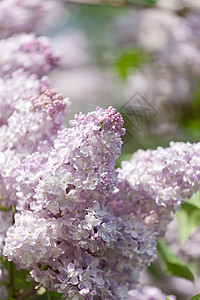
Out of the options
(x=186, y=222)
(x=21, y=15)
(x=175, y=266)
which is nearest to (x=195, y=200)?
(x=175, y=266)

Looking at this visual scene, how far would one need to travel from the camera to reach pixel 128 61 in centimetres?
216

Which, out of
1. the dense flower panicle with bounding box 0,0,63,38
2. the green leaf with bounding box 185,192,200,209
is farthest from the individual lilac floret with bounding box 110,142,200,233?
the dense flower panicle with bounding box 0,0,63,38

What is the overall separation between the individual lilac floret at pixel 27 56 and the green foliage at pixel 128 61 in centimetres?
96

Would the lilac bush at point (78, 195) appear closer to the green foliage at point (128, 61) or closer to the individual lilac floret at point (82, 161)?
the individual lilac floret at point (82, 161)

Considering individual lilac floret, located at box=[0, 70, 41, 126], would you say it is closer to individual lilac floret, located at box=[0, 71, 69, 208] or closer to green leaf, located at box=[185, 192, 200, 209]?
individual lilac floret, located at box=[0, 71, 69, 208]

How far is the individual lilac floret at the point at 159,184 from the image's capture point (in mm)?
899

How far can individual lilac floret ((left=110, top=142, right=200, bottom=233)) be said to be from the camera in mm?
899

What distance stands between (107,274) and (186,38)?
59.6 inches

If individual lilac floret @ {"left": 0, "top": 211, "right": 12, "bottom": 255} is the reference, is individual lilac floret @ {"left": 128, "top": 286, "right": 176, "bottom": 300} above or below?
below

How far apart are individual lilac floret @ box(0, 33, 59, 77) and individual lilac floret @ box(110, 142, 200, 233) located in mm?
342

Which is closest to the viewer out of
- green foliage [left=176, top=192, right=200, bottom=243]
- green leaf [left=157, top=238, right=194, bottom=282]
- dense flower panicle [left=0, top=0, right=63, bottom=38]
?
green leaf [left=157, top=238, right=194, bottom=282]

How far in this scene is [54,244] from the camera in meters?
0.82

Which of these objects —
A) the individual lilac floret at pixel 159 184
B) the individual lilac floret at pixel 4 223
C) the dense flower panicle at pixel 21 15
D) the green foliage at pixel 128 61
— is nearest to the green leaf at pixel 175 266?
the individual lilac floret at pixel 159 184

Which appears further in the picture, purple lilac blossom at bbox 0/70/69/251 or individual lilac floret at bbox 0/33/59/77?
individual lilac floret at bbox 0/33/59/77
